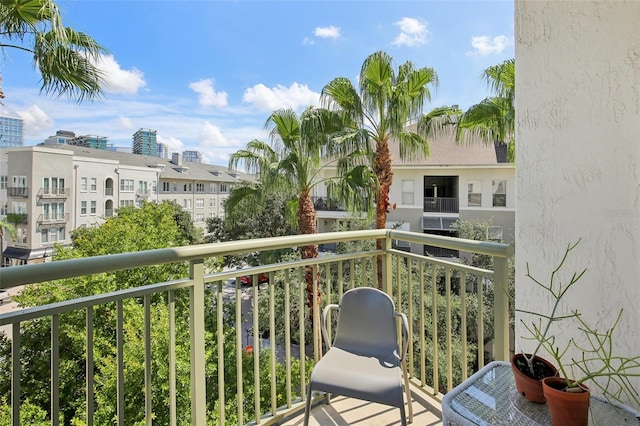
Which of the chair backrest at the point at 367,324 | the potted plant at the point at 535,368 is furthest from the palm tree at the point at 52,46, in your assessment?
the potted plant at the point at 535,368

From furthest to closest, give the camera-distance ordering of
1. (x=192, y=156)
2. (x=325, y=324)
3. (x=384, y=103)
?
(x=192, y=156)
(x=384, y=103)
(x=325, y=324)

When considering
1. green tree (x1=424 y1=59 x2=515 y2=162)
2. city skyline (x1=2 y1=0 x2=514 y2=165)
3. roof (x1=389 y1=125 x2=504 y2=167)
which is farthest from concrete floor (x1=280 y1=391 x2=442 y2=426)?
roof (x1=389 y1=125 x2=504 y2=167)

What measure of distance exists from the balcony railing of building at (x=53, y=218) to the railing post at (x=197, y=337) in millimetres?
17149

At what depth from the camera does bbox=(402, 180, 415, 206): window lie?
13.8 m

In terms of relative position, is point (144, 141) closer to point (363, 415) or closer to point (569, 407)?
point (363, 415)

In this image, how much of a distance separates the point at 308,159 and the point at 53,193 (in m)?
13.6

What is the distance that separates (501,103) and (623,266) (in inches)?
244

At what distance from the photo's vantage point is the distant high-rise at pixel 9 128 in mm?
5629

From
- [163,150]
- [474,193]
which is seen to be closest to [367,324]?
[474,193]

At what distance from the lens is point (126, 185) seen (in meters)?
18.5

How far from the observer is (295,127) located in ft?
23.1

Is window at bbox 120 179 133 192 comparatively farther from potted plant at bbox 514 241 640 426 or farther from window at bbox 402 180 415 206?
potted plant at bbox 514 241 640 426

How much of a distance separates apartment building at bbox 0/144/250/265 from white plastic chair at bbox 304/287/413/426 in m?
6.50

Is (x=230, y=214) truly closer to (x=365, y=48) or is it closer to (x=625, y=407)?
(x=365, y=48)
